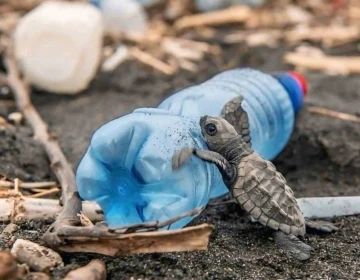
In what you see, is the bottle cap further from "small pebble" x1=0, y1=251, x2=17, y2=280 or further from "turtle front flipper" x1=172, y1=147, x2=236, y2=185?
"small pebble" x1=0, y1=251, x2=17, y2=280

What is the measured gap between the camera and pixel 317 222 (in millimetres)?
1512

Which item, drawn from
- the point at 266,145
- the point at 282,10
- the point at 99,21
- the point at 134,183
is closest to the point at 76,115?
the point at 99,21

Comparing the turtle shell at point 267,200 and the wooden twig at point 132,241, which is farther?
the turtle shell at point 267,200

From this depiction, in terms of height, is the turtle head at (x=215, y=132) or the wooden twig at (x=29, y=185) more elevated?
the turtle head at (x=215, y=132)

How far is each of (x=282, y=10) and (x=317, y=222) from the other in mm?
2619

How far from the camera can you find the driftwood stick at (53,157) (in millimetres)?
1272

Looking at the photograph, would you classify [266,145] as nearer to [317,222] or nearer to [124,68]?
[317,222]

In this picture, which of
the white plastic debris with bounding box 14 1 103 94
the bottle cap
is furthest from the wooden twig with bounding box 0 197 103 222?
the white plastic debris with bounding box 14 1 103 94

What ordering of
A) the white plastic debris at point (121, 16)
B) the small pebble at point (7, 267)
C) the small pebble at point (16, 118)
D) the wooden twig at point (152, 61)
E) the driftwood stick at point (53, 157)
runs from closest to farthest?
the small pebble at point (7, 267) < the driftwood stick at point (53, 157) < the small pebble at point (16, 118) < the wooden twig at point (152, 61) < the white plastic debris at point (121, 16)

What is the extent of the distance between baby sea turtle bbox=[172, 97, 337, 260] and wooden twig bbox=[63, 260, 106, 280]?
0.90ft

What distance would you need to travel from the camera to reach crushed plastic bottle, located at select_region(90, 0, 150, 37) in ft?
10.7

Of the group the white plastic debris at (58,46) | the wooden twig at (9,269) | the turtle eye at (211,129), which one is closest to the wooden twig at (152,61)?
the white plastic debris at (58,46)

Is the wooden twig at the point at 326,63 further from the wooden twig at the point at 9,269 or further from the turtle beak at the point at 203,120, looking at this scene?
the wooden twig at the point at 9,269

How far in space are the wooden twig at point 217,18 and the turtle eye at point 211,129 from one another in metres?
2.27
